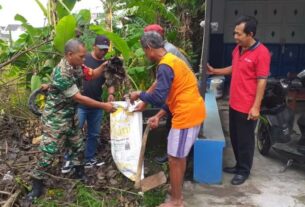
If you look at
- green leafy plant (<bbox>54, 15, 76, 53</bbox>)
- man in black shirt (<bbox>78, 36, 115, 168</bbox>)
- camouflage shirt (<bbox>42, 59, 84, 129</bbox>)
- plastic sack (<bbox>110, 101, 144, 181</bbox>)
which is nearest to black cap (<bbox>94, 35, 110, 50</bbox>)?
man in black shirt (<bbox>78, 36, 115, 168</bbox>)

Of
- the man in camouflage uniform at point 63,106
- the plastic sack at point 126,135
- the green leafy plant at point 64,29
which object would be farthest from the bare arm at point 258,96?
the green leafy plant at point 64,29

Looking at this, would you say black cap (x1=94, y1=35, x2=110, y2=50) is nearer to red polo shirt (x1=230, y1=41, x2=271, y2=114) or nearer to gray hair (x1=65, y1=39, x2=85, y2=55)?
gray hair (x1=65, y1=39, x2=85, y2=55)

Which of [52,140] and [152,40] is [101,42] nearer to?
[152,40]

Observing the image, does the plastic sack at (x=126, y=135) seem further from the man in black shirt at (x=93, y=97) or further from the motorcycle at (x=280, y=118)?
the motorcycle at (x=280, y=118)

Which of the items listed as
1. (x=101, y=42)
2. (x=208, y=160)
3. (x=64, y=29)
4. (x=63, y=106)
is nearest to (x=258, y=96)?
(x=208, y=160)

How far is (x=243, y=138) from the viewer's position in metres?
4.55

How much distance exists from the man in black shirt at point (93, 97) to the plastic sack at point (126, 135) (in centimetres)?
41

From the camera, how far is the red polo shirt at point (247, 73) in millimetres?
4160

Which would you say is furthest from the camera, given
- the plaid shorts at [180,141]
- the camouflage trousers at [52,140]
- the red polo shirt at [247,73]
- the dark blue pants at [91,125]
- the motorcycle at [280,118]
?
the motorcycle at [280,118]

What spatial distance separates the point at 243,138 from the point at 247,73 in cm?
77

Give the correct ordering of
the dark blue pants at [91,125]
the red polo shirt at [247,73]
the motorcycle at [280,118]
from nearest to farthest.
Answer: the red polo shirt at [247,73], the dark blue pants at [91,125], the motorcycle at [280,118]

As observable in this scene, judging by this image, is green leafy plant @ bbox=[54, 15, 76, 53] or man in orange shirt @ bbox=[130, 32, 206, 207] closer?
man in orange shirt @ bbox=[130, 32, 206, 207]

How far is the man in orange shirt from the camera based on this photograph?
3561 mm

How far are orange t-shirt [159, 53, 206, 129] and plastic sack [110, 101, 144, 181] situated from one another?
553 mm
